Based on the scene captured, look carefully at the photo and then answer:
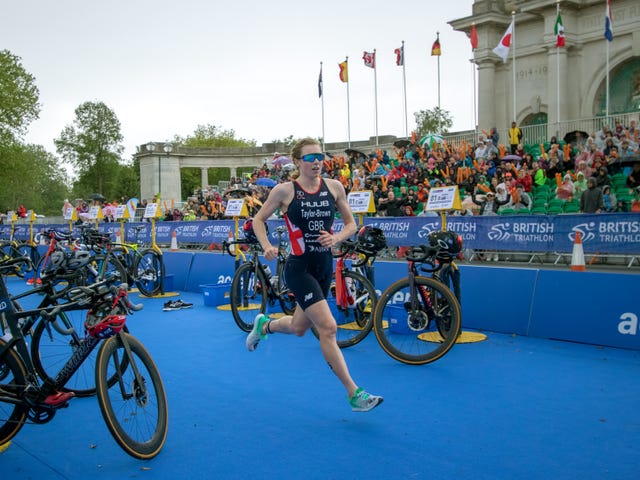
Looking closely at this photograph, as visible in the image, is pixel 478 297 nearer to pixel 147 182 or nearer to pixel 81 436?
pixel 81 436

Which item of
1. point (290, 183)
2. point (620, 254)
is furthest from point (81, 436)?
point (620, 254)

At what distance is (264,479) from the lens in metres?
3.76

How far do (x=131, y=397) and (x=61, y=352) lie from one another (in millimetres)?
3798

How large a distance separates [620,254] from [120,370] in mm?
9273

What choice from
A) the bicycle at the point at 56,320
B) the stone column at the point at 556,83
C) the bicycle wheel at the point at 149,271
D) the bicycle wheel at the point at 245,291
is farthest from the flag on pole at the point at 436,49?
the bicycle at the point at 56,320

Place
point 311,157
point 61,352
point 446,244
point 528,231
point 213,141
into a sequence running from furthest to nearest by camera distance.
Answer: point 213,141 → point 528,231 → point 61,352 → point 446,244 → point 311,157

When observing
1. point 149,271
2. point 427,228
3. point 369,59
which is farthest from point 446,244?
point 369,59

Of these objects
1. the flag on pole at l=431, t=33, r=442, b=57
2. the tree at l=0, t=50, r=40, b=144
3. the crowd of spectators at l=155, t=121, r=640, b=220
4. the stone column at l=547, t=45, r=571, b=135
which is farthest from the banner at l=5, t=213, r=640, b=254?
the tree at l=0, t=50, r=40, b=144

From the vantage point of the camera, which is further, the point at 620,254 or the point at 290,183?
the point at 620,254

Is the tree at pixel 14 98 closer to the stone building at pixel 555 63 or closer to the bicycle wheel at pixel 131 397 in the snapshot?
the stone building at pixel 555 63

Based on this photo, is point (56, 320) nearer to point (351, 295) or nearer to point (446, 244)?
point (351, 295)

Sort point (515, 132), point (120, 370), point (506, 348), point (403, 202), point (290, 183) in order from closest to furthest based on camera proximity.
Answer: point (120, 370)
point (290, 183)
point (506, 348)
point (403, 202)
point (515, 132)

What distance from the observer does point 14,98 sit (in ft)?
137

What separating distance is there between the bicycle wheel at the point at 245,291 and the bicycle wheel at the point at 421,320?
79.1 inches
